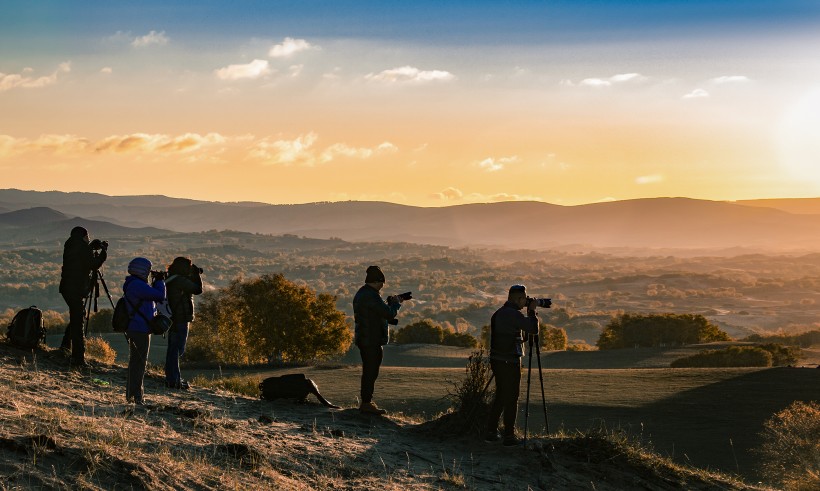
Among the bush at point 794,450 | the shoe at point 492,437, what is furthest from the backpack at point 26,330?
the bush at point 794,450

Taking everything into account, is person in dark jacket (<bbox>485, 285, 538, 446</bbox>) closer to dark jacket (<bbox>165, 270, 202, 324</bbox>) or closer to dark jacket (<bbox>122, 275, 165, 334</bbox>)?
dark jacket (<bbox>122, 275, 165, 334</bbox>)

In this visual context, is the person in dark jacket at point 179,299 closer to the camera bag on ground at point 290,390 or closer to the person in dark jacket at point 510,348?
the camera bag on ground at point 290,390

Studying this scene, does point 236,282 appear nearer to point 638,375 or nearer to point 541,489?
point 638,375

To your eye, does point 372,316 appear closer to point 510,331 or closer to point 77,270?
point 510,331

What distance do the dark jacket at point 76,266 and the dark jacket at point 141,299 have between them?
194 centimetres

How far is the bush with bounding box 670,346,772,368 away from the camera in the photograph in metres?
33.3

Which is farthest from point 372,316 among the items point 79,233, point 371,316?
point 79,233

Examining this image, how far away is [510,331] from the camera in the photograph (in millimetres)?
10727

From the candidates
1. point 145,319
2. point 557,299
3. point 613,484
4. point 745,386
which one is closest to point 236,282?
point 745,386

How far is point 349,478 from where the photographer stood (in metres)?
9.02

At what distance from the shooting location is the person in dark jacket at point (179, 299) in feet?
42.0

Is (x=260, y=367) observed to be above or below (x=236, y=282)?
below

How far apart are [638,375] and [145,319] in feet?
64.6

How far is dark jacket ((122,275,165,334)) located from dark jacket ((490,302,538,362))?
181 inches
